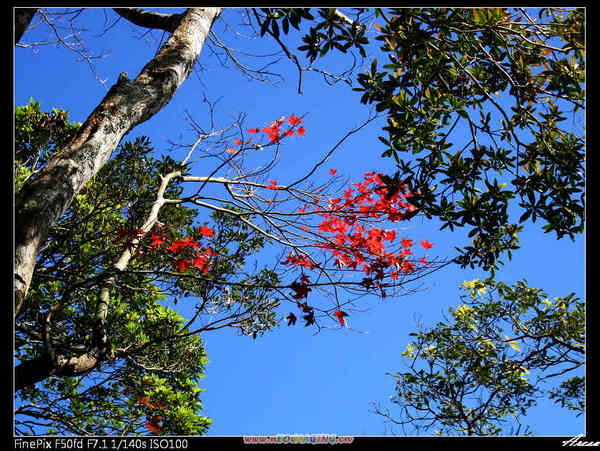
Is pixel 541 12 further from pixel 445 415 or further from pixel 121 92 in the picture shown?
pixel 445 415

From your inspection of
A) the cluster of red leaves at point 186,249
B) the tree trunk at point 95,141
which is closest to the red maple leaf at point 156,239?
the cluster of red leaves at point 186,249

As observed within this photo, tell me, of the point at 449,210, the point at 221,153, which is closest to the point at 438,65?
the point at 449,210

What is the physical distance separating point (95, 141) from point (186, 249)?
208 cm

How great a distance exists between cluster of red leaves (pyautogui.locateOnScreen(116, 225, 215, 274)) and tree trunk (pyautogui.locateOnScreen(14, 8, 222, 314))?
1.71 metres

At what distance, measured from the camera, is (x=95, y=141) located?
8.02 feet

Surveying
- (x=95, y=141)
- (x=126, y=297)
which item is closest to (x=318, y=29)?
(x=95, y=141)

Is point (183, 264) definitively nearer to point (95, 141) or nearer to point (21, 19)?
point (95, 141)

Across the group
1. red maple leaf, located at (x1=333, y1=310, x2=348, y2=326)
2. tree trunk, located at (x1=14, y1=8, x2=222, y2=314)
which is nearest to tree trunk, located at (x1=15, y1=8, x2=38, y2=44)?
tree trunk, located at (x1=14, y1=8, x2=222, y2=314)

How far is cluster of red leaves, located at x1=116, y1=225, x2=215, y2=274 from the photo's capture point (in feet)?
14.1

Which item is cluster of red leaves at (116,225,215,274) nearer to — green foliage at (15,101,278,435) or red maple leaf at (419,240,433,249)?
green foliage at (15,101,278,435)

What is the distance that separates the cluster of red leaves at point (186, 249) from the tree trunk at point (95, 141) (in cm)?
171

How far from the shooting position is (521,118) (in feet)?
10.7
